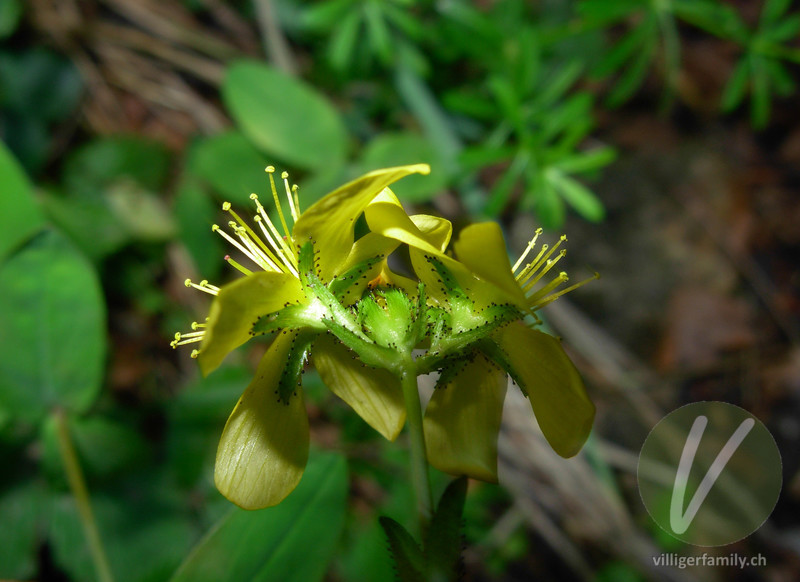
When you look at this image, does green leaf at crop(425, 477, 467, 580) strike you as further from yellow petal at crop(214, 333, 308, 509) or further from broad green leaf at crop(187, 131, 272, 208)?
broad green leaf at crop(187, 131, 272, 208)

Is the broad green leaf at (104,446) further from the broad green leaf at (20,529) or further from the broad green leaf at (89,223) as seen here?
the broad green leaf at (89,223)

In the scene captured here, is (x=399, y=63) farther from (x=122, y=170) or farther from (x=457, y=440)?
(x=457, y=440)

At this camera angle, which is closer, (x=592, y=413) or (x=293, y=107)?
(x=592, y=413)

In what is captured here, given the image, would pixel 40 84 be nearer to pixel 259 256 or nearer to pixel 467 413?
pixel 259 256

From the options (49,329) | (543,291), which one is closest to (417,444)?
(543,291)

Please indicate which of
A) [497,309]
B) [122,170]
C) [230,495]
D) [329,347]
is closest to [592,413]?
[497,309]

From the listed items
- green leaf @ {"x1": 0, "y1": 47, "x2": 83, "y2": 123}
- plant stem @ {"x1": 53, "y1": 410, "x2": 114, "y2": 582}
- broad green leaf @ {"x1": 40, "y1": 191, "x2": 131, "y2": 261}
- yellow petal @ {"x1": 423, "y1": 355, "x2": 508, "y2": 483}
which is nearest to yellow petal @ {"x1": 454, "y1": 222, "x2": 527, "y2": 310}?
yellow petal @ {"x1": 423, "y1": 355, "x2": 508, "y2": 483}
